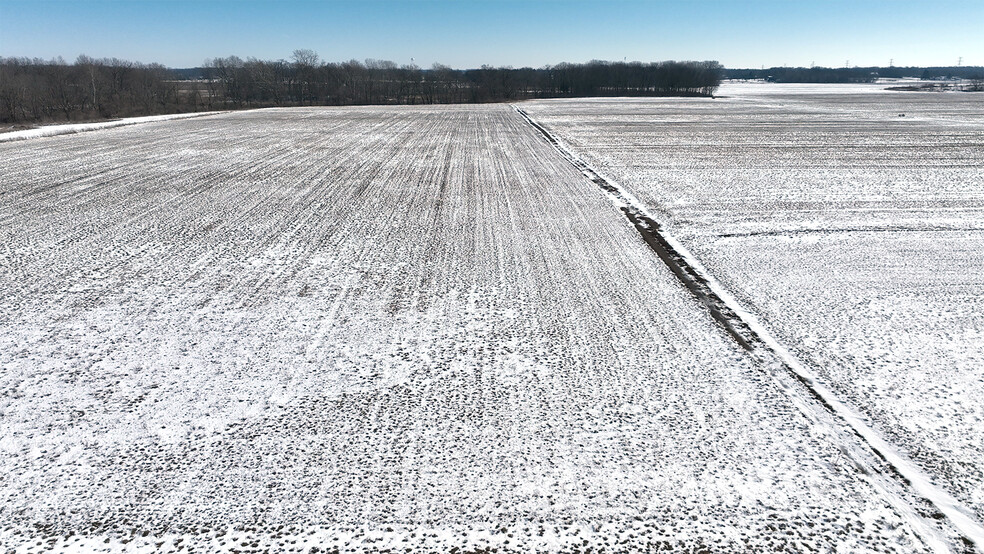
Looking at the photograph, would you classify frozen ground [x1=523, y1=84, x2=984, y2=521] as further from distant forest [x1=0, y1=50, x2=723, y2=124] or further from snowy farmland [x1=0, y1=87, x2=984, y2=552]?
distant forest [x1=0, y1=50, x2=723, y2=124]

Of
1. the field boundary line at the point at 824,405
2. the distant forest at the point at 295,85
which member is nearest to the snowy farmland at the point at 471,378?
the field boundary line at the point at 824,405

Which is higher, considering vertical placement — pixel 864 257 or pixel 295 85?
pixel 295 85

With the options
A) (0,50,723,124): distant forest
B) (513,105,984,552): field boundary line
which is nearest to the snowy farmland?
(513,105,984,552): field boundary line

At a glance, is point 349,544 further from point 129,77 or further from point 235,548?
point 129,77

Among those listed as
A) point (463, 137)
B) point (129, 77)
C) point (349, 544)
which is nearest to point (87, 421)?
point (349, 544)

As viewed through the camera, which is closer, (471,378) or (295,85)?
(471,378)

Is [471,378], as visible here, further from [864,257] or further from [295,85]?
[295,85]

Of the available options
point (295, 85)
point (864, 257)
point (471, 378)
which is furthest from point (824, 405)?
point (295, 85)
